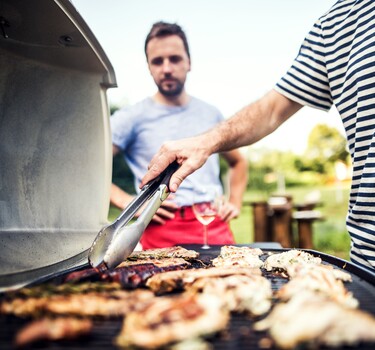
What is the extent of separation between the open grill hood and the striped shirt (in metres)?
1.30

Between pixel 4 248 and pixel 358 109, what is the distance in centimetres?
196

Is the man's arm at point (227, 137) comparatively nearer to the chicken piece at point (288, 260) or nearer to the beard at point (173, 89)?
the chicken piece at point (288, 260)

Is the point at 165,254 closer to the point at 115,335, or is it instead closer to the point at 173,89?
the point at 115,335

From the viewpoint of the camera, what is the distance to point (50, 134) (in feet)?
7.38

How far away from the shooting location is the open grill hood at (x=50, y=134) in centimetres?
181

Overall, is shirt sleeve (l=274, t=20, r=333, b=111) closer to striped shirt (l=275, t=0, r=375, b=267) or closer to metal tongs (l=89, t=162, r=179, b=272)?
striped shirt (l=275, t=0, r=375, b=267)

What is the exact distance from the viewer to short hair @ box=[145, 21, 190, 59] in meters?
3.68

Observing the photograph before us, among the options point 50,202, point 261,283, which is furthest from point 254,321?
point 50,202

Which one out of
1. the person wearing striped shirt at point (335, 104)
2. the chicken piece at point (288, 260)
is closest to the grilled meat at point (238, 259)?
the chicken piece at point (288, 260)

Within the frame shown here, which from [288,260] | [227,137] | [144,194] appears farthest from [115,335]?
[227,137]

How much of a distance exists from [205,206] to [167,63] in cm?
153

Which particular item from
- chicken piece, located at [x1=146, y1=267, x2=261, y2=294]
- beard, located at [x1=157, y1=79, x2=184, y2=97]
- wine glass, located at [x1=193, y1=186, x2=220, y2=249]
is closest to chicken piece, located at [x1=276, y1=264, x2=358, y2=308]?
chicken piece, located at [x1=146, y1=267, x2=261, y2=294]

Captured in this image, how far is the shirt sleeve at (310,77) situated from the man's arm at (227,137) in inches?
3.9

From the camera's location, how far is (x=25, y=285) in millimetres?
1396
